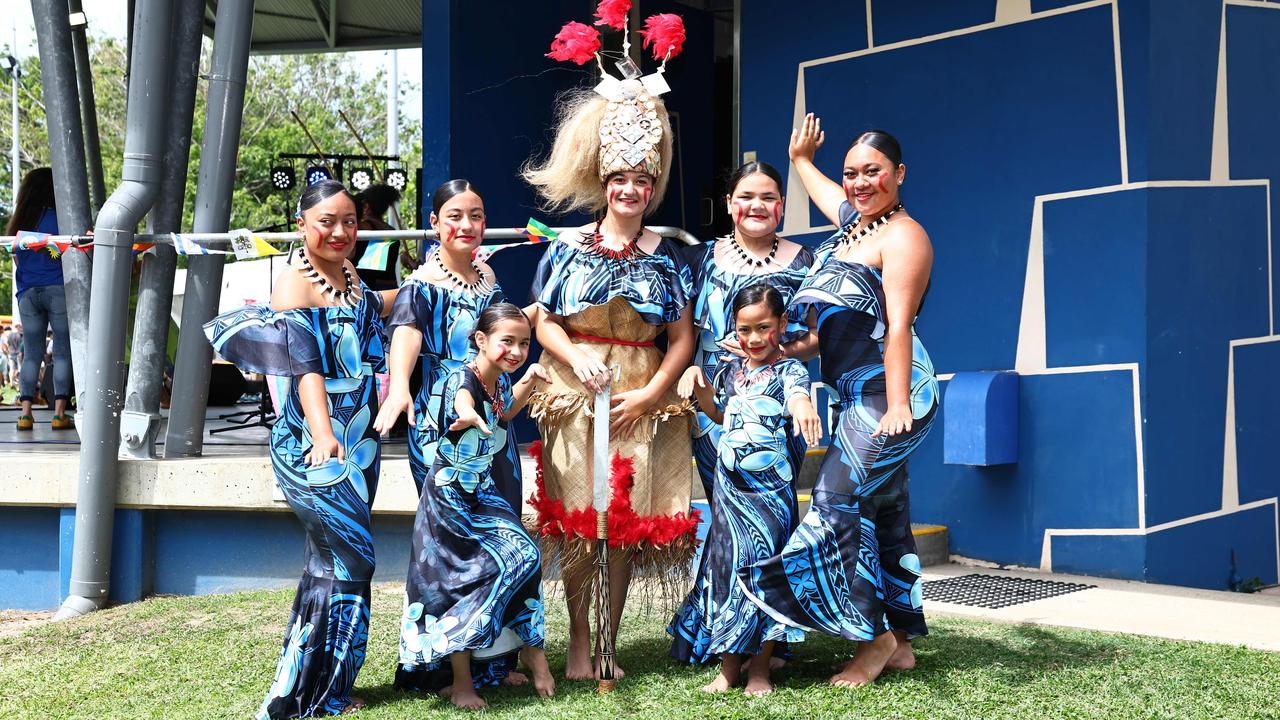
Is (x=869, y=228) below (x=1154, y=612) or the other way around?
the other way around

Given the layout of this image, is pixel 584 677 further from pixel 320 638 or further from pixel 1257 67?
pixel 1257 67

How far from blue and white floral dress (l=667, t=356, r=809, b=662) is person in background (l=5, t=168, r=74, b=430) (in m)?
5.07

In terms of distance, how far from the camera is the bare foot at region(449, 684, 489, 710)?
3.87 meters

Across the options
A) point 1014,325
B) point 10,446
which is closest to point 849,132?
point 1014,325

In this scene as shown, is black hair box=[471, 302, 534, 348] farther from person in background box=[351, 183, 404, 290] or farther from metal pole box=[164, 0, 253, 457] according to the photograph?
person in background box=[351, 183, 404, 290]

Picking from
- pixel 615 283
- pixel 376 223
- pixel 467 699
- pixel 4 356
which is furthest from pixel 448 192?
pixel 4 356

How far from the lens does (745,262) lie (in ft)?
13.4

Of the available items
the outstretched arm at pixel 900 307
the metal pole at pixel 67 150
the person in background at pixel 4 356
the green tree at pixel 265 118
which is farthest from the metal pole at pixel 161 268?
the green tree at pixel 265 118

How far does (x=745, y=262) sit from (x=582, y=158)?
0.66m

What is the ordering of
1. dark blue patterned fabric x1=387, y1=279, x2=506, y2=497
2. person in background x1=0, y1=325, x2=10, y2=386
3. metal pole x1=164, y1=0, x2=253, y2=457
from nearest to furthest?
dark blue patterned fabric x1=387, y1=279, x2=506, y2=497, metal pole x1=164, y1=0, x2=253, y2=457, person in background x1=0, y1=325, x2=10, y2=386

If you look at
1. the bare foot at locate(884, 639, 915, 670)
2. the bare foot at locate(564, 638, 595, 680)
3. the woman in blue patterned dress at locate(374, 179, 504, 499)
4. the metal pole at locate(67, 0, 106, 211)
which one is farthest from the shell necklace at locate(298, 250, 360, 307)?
the metal pole at locate(67, 0, 106, 211)

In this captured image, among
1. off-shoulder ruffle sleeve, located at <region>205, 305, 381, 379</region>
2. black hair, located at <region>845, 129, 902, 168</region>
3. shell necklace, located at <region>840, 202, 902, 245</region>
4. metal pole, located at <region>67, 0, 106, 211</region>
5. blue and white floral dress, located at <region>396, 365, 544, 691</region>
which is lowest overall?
blue and white floral dress, located at <region>396, 365, 544, 691</region>

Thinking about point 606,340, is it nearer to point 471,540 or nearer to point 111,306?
point 471,540

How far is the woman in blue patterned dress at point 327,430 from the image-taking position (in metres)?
3.81
